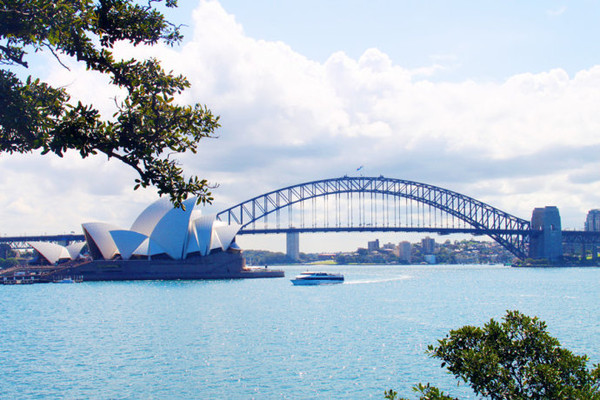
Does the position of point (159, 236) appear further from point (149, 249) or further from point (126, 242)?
point (126, 242)

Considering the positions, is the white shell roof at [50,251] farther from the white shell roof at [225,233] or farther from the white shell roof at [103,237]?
the white shell roof at [225,233]

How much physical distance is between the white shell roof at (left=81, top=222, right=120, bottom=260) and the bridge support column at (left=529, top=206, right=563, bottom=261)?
92153 millimetres

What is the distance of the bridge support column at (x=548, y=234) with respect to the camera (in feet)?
445

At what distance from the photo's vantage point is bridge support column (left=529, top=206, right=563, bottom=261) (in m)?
136

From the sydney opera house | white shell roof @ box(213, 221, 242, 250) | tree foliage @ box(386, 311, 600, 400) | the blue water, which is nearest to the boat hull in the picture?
the sydney opera house

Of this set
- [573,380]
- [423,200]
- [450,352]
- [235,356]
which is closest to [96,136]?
[450,352]

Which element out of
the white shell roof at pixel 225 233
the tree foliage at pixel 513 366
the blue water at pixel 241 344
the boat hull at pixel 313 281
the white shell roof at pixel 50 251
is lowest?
the blue water at pixel 241 344

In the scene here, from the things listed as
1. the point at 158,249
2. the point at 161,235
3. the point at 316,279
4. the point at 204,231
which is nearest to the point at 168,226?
the point at 161,235

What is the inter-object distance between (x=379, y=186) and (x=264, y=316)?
10205 centimetres

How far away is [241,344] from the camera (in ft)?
90.7

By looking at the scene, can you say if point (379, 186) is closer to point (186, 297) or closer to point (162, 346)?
point (186, 297)

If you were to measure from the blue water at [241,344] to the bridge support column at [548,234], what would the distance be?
292 feet

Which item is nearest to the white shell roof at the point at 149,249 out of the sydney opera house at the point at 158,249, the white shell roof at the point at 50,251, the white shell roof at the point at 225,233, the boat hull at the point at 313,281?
the sydney opera house at the point at 158,249

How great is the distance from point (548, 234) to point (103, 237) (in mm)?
95889
